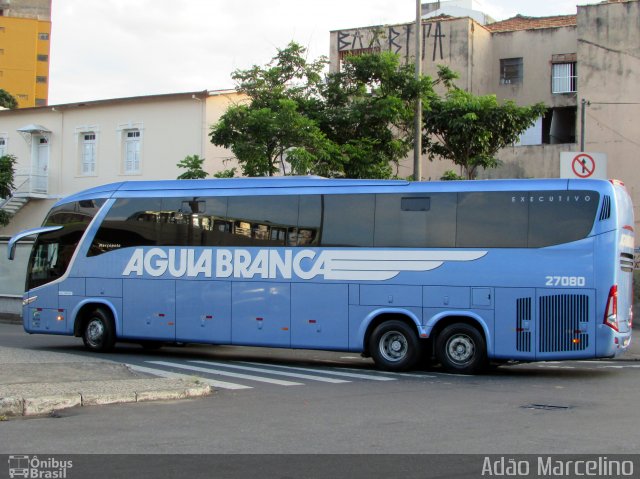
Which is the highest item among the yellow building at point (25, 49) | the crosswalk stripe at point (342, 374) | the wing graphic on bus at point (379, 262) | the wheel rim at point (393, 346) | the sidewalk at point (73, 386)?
the yellow building at point (25, 49)

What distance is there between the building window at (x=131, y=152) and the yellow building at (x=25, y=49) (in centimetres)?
7042

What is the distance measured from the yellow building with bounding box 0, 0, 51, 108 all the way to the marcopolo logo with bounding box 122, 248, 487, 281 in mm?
89873

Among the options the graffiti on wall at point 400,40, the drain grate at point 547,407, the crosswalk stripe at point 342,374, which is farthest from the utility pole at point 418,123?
the graffiti on wall at point 400,40

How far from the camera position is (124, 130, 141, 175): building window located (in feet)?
119

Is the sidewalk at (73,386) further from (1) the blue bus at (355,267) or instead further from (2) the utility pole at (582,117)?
(2) the utility pole at (582,117)

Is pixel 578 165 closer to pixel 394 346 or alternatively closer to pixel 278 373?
pixel 394 346

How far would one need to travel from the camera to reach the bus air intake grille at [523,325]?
48.6ft

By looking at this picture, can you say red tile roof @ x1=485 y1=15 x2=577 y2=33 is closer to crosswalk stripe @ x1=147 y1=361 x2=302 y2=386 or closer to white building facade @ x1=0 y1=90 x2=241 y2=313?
white building facade @ x1=0 y1=90 x2=241 y2=313

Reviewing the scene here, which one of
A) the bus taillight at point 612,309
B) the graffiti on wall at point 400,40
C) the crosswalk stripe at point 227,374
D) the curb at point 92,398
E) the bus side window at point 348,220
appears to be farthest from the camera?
the graffiti on wall at point 400,40

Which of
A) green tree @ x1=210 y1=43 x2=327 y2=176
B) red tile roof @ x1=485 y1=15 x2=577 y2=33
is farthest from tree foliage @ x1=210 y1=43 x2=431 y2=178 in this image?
red tile roof @ x1=485 y1=15 x2=577 y2=33

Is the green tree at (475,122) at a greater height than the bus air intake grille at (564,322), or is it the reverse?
the green tree at (475,122)

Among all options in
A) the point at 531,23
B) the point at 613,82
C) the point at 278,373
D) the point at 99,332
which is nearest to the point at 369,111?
the point at 99,332
